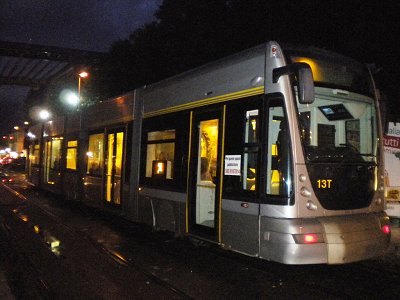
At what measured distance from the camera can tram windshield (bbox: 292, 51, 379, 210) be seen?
232 inches

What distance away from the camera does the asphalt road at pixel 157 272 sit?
5871 mm

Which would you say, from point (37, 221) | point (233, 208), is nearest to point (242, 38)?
point (37, 221)

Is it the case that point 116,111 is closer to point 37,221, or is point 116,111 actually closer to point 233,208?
point 37,221

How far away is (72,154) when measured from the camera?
14.5 m

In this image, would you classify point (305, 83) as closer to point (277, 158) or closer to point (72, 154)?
point (277, 158)

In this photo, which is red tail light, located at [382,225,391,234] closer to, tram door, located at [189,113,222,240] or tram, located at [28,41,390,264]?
tram, located at [28,41,390,264]

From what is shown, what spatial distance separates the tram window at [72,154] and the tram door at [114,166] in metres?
3.05

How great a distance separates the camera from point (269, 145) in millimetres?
5957

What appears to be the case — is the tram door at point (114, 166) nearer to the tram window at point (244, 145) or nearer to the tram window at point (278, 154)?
the tram window at point (244, 145)

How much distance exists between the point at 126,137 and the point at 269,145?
5.11 metres

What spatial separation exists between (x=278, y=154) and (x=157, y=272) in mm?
2706

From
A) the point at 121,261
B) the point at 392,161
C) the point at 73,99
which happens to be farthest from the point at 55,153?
the point at 392,161

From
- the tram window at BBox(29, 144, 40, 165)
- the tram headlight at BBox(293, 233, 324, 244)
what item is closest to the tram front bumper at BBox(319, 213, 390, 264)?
the tram headlight at BBox(293, 233, 324, 244)

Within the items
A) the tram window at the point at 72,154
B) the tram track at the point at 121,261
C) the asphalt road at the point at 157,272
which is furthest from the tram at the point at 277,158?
the tram window at the point at 72,154
